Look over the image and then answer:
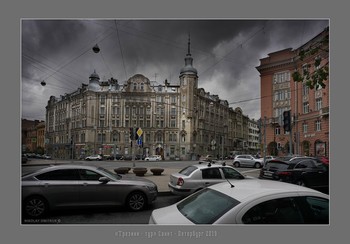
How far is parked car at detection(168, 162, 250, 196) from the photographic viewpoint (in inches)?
291

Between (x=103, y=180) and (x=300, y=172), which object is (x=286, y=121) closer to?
(x=300, y=172)

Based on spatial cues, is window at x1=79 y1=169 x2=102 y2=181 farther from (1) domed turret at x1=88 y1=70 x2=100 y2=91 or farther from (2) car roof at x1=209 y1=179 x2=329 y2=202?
(1) domed turret at x1=88 y1=70 x2=100 y2=91

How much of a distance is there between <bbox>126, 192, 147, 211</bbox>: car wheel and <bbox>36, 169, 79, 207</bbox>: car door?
50.3 inches

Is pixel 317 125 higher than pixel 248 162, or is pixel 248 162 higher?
pixel 317 125

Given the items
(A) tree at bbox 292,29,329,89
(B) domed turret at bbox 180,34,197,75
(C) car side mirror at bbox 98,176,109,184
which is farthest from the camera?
(B) domed turret at bbox 180,34,197,75

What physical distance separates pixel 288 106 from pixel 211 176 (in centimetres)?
477

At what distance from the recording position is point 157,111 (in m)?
12.1

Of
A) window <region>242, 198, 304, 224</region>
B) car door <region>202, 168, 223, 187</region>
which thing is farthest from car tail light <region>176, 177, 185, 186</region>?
window <region>242, 198, 304, 224</region>

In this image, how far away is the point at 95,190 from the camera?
19.5 ft

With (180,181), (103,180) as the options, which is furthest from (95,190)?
(180,181)

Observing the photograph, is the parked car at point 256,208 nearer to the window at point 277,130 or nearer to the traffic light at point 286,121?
the traffic light at point 286,121

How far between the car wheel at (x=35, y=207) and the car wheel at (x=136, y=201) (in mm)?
1896

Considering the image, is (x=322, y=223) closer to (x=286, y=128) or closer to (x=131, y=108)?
(x=286, y=128)

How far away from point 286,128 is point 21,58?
31.0ft
